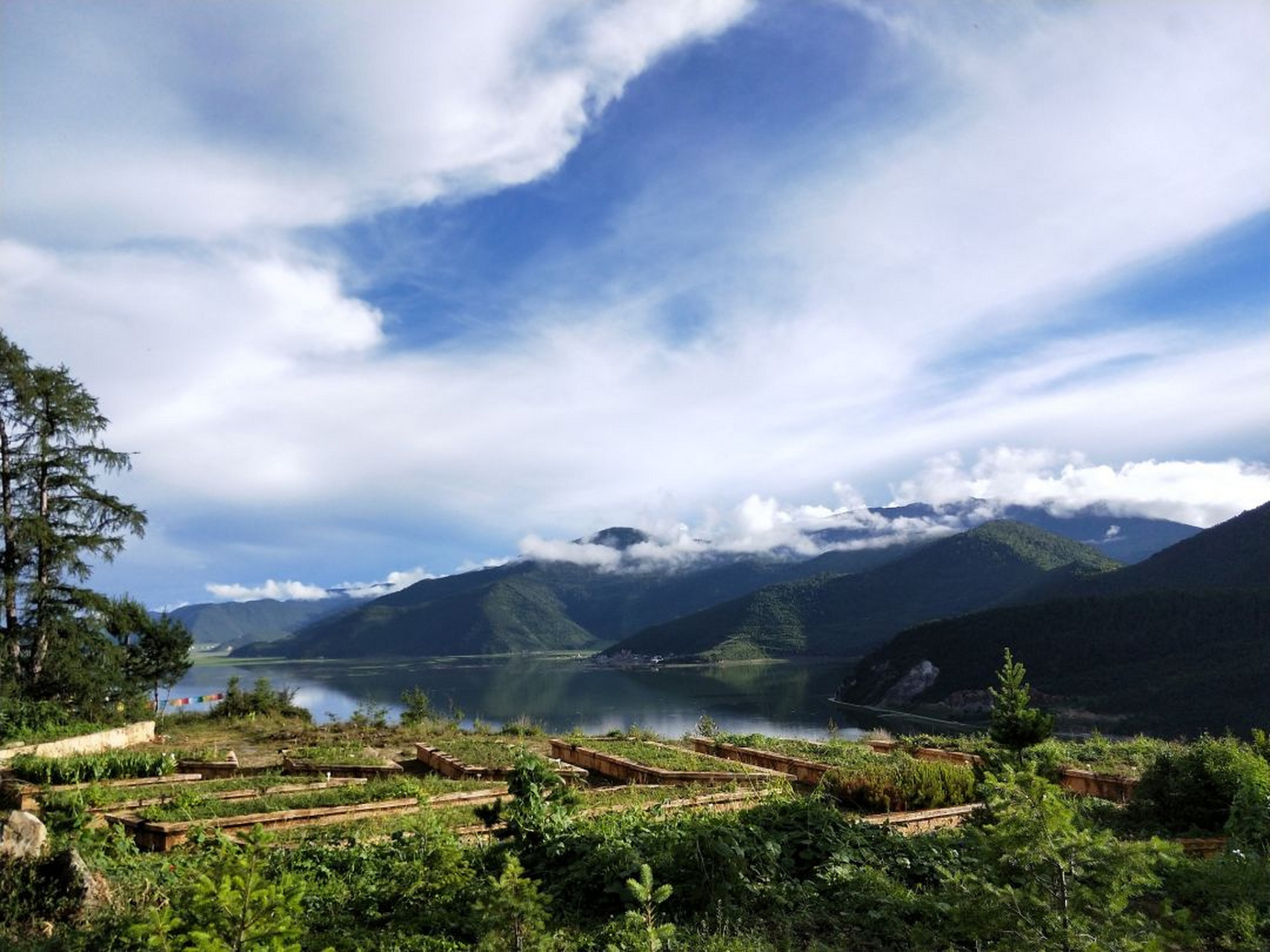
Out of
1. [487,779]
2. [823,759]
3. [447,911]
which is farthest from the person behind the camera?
[823,759]

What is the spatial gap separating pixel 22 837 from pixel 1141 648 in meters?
91.8

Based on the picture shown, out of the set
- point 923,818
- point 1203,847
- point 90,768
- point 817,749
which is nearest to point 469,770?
point 90,768

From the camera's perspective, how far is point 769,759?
48.8ft

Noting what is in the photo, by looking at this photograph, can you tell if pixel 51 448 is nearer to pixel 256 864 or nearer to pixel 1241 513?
pixel 256 864

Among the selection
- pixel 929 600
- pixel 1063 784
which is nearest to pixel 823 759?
pixel 1063 784

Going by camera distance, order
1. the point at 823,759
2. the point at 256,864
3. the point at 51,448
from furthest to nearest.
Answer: the point at 51,448 < the point at 823,759 < the point at 256,864

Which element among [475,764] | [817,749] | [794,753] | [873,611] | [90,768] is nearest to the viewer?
[90,768]

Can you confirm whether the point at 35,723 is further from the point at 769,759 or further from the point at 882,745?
the point at 882,745

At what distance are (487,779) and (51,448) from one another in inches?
768

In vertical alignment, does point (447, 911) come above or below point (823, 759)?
above

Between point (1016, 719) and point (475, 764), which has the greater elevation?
point (1016, 719)

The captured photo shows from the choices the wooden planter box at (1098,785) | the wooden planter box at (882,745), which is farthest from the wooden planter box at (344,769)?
the wooden planter box at (1098,785)

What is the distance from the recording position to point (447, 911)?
5555 mm

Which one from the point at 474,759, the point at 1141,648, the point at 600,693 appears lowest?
the point at 600,693
